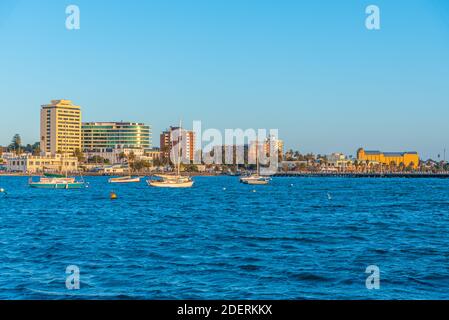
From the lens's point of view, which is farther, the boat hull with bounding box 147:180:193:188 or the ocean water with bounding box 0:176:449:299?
the boat hull with bounding box 147:180:193:188

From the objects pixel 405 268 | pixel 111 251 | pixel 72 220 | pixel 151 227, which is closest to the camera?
pixel 405 268

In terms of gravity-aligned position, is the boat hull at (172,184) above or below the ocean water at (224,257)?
below

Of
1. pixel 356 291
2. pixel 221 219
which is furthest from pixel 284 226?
pixel 356 291

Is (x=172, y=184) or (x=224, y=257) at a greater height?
(x=224, y=257)

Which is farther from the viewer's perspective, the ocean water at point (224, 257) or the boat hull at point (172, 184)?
the boat hull at point (172, 184)

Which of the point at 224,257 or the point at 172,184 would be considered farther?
the point at 172,184

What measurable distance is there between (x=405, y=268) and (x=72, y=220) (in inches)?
1182

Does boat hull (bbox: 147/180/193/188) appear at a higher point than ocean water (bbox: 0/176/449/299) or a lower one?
lower

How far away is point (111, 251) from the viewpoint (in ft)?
92.1
